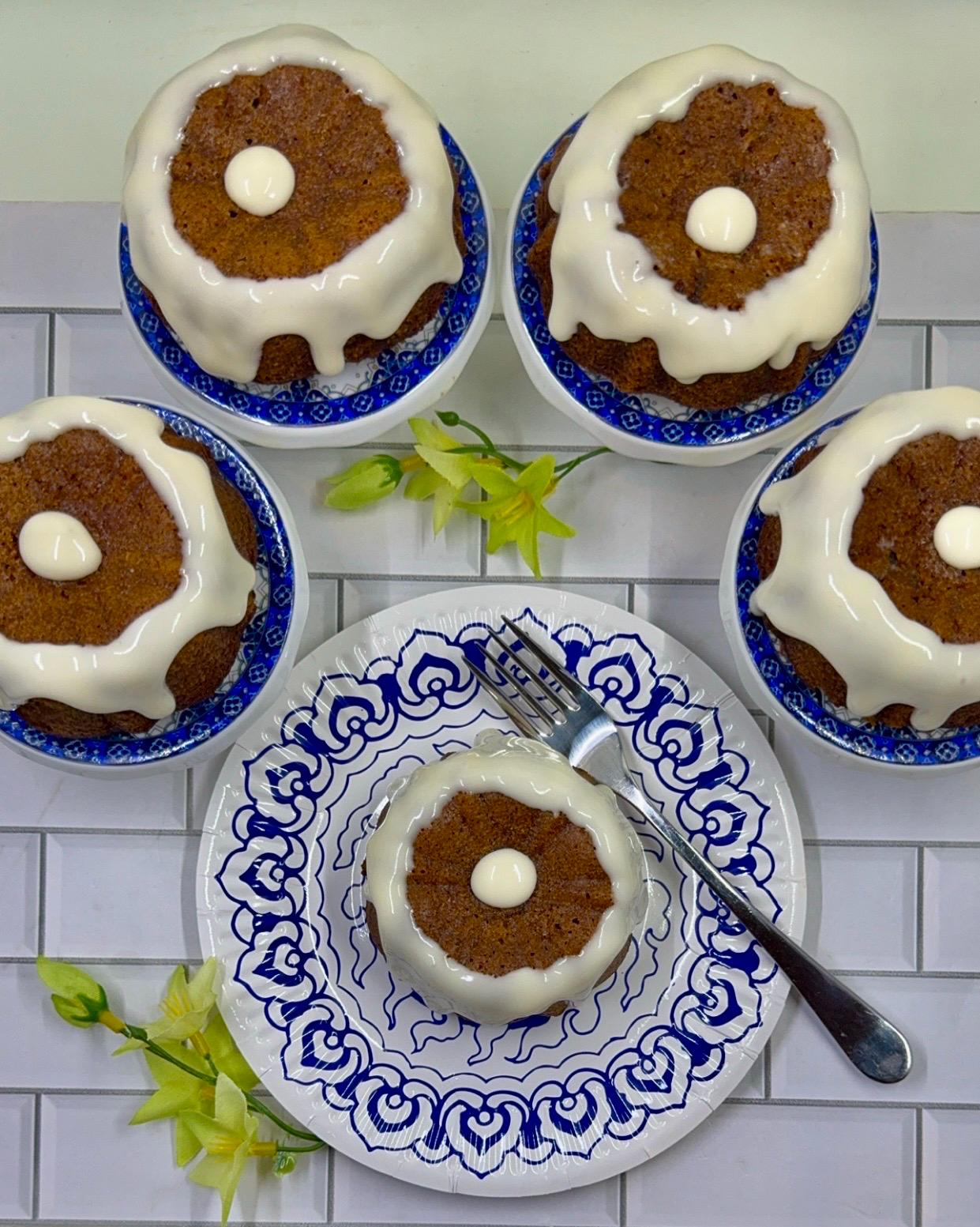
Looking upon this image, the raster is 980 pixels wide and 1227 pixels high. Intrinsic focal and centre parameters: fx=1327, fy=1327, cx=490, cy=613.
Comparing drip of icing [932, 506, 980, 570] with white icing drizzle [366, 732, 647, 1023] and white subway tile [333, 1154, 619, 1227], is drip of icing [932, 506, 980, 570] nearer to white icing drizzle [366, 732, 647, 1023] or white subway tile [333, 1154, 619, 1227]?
white icing drizzle [366, 732, 647, 1023]

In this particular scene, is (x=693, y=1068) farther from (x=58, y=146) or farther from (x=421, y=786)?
(x=58, y=146)

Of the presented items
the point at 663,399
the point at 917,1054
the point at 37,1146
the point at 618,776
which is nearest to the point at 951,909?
the point at 917,1054

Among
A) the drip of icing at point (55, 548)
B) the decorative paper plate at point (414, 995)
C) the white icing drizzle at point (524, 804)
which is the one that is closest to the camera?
the drip of icing at point (55, 548)

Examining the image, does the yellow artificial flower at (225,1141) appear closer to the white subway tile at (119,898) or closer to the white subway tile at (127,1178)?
the white subway tile at (127,1178)

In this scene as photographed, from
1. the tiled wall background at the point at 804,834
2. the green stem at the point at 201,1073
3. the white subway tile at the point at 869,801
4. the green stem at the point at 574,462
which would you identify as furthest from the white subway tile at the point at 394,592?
the green stem at the point at 201,1073

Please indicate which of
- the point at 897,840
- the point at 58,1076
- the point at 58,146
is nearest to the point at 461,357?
the point at 58,146

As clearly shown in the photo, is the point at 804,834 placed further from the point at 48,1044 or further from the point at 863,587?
the point at 48,1044
